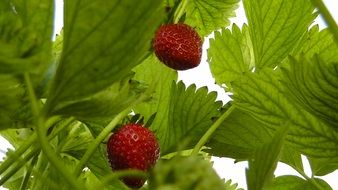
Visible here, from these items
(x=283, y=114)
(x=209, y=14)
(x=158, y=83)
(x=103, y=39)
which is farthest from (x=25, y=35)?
(x=209, y=14)

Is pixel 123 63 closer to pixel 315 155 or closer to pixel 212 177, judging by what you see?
pixel 212 177

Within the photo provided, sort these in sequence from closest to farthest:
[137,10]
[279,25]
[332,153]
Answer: [137,10], [332,153], [279,25]

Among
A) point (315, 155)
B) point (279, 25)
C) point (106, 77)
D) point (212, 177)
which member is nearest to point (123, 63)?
point (106, 77)

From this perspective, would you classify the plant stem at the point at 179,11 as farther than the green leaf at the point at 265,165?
Yes

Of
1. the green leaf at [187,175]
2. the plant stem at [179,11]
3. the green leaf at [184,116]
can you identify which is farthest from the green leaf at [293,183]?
the green leaf at [187,175]

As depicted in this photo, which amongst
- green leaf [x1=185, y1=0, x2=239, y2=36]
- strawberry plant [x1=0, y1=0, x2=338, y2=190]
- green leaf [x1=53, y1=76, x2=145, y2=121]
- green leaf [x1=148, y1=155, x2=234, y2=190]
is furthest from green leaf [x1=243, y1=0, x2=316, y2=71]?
green leaf [x1=148, y1=155, x2=234, y2=190]

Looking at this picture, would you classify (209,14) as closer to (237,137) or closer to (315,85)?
(237,137)

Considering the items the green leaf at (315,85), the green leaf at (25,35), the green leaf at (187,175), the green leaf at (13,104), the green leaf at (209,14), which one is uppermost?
the green leaf at (209,14)

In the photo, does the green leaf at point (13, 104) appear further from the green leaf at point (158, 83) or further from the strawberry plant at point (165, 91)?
the green leaf at point (158, 83)
